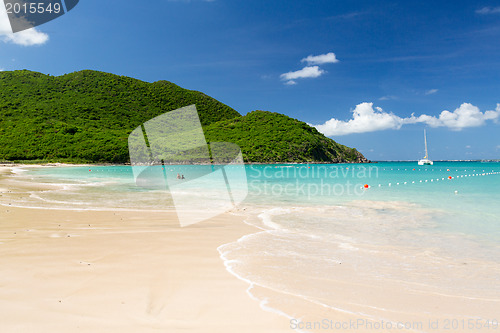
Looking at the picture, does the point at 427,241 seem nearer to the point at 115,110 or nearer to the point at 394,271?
the point at 394,271

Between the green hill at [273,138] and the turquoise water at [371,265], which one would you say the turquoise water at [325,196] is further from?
the green hill at [273,138]

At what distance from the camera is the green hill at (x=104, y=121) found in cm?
8525

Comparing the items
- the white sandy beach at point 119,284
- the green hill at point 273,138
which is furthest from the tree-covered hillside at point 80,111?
the white sandy beach at point 119,284

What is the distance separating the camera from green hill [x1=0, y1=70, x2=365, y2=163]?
85250mm

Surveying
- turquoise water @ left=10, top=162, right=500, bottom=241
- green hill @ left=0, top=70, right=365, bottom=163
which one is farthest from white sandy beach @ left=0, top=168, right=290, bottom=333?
green hill @ left=0, top=70, right=365, bottom=163

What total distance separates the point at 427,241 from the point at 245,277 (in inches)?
242

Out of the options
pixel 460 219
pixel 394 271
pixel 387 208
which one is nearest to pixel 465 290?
pixel 394 271

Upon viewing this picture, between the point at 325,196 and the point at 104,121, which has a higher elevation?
the point at 104,121

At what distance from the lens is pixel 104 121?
11238 centimetres

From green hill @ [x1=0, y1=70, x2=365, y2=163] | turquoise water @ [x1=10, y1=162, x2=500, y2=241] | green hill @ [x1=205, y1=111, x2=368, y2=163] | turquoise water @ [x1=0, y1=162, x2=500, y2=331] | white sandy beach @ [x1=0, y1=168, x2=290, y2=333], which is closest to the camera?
white sandy beach @ [x1=0, y1=168, x2=290, y2=333]

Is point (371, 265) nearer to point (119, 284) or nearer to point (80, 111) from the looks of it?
point (119, 284)

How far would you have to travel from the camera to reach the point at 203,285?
14.5 feet

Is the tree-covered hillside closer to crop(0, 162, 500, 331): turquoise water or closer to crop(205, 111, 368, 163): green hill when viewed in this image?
Result: crop(205, 111, 368, 163): green hill

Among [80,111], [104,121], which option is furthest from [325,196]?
[80,111]
